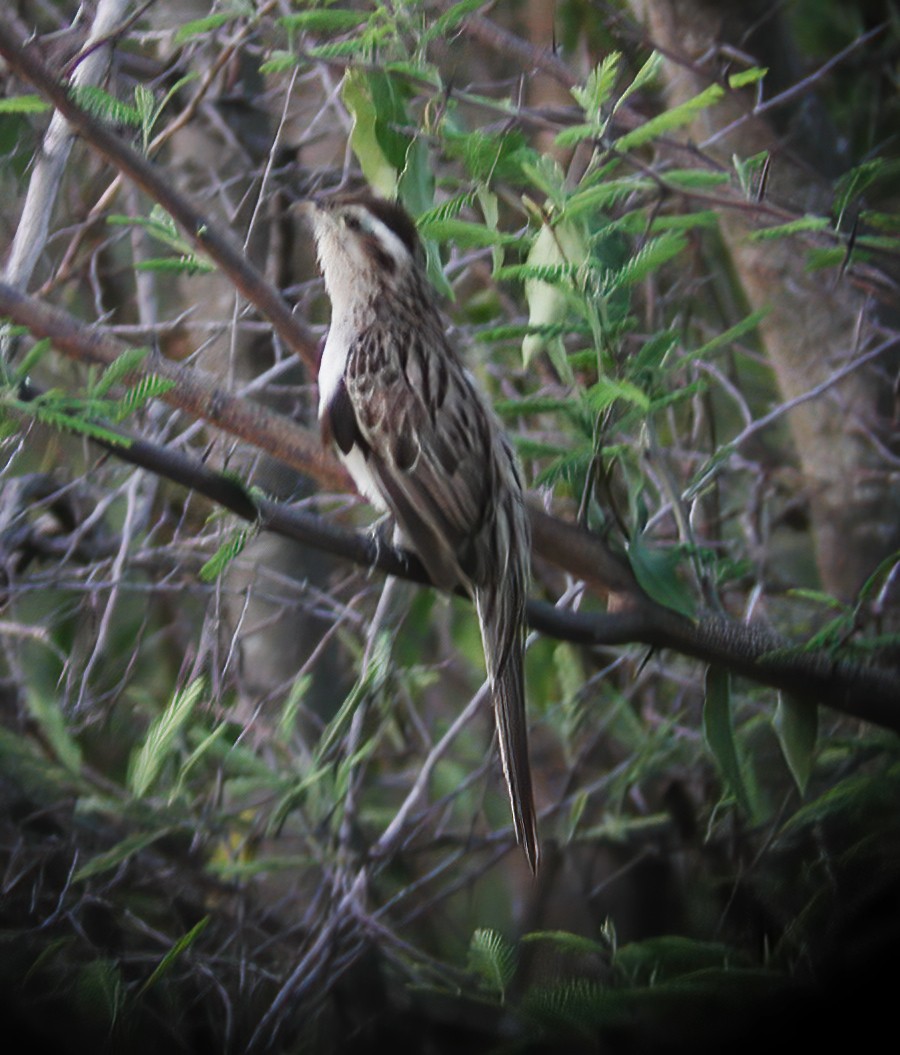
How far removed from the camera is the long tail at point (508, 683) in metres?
1.78

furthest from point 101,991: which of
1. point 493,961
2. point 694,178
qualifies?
point 694,178

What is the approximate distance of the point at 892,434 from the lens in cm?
282

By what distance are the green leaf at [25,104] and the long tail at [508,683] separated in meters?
1.04

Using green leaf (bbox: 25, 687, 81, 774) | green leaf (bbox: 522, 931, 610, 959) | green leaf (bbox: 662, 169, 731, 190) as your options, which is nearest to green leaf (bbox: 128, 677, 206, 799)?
green leaf (bbox: 25, 687, 81, 774)

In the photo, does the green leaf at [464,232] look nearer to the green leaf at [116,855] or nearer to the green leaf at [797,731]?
the green leaf at [797,731]

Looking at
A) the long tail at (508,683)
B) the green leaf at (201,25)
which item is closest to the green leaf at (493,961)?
the long tail at (508,683)

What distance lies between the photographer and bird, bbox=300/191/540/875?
1.98m

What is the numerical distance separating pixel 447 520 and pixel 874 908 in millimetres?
984

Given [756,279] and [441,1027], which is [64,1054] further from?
[756,279]

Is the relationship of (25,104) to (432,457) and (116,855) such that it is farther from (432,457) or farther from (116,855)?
(116,855)

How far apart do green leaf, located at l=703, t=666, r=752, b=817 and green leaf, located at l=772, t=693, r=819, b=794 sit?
0.09 m

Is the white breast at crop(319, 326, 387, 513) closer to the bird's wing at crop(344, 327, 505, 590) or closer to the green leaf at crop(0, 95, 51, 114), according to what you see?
the bird's wing at crop(344, 327, 505, 590)

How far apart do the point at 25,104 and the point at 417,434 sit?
816mm

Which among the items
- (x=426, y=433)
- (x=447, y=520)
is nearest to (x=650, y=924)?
(x=447, y=520)
